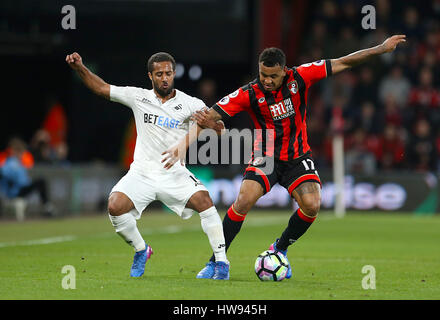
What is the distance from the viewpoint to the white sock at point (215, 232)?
8.61 metres

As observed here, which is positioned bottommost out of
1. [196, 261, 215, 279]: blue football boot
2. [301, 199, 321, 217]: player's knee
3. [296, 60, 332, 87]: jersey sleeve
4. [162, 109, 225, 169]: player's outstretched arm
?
[196, 261, 215, 279]: blue football boot

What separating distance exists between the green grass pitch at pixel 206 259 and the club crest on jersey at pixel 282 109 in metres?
1.63

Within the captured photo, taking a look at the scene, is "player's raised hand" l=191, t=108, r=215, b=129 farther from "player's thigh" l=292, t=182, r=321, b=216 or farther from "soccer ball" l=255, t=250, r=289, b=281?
"soccer ball" l=255, t=250, r=289, b=281

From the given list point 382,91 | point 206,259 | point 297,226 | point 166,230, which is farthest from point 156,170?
point 382,91

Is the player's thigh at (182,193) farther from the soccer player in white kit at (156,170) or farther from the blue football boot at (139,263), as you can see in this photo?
the blue football boot at (139,263)

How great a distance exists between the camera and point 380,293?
301 inches

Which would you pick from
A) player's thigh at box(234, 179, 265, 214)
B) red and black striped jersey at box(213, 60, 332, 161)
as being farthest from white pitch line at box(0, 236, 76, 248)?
red and black striped jersey at box(213, 60, 332, 161)

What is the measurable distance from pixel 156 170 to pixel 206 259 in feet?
8.17

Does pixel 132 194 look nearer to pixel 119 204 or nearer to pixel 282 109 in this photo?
pixel 119 204

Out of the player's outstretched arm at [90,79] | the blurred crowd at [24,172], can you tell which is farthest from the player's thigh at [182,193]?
the blurred crowd at [24,172]

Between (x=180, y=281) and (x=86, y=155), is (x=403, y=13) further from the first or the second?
(x=180, y=281)

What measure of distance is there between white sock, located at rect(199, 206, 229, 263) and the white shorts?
24cm

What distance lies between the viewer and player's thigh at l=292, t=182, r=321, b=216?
8.81 meters

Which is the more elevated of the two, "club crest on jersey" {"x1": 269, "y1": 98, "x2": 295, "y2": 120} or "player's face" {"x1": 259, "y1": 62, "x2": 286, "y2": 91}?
"player's face" {"x1": 259, "y1": 62, "x2": 286, "y2": 91}
